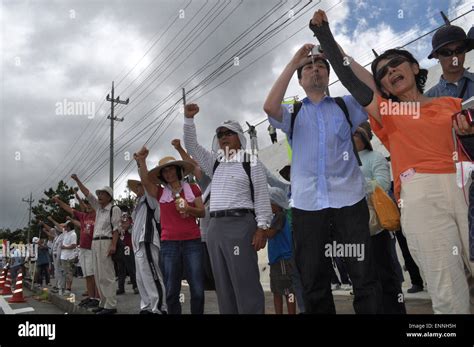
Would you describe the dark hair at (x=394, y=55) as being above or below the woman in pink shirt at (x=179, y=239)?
above

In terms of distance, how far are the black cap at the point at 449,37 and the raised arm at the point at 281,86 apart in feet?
3.23

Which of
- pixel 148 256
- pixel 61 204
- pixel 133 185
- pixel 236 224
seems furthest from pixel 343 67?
pixel 61 204

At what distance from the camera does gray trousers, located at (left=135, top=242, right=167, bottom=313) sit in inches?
194

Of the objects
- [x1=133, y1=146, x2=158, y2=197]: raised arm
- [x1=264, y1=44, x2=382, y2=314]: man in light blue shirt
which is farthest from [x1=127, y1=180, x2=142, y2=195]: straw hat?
[x1=264, y1=44, x2=382, y2=314]: man in light blue shirt

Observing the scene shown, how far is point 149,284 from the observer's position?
4980 millimetres

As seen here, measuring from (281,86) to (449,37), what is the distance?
4.32 feet

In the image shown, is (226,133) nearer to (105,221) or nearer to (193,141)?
(193,141)

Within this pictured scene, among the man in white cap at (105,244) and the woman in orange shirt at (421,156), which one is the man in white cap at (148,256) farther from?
the woman in orange shirt at (421,156)

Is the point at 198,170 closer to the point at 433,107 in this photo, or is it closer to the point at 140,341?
the point at 140,341

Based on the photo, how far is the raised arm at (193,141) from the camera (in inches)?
155

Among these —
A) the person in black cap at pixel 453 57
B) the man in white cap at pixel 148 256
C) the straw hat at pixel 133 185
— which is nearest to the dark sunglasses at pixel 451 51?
the person in black cap at pixel 453 57

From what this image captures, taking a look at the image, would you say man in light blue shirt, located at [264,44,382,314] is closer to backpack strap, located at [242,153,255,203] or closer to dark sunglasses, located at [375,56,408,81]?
dark sunglasses, located at [375,56,408,81]

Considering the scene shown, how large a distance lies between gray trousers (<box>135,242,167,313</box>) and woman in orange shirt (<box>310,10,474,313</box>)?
10.8 ft

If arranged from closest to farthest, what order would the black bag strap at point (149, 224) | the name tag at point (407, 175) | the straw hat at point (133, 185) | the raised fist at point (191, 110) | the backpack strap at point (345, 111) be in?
1. the name tag at point (407, 175)
2. the backpack strap at point (345, 111)
3. the raised fist at point (191, 110)
4. the black bag strap at point (149, 224)
5. the straw hat at point (133, 185)
